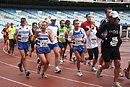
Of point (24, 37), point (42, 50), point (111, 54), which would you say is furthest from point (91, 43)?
point (24, 37)

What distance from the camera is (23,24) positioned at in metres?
8.68

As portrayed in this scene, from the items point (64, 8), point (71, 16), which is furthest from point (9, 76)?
point (64, 8)

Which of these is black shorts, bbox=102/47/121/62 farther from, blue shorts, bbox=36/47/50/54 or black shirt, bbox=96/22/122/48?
blue shorts, bbox=36/47/50/54

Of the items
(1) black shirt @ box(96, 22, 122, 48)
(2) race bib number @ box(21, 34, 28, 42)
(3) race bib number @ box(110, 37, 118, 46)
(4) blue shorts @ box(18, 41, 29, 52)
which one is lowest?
(4) blue shorts @ box(18, 41, 29, 52)

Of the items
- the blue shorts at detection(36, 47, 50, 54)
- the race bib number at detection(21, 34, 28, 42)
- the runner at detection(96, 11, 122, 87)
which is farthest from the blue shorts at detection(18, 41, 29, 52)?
the runner at detection(96, 11, 122, 87)

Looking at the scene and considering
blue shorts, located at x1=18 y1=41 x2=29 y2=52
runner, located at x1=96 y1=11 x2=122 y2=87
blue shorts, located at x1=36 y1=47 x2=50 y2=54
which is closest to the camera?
runner, located at x1=96 y1=11 x2=122 y2=87

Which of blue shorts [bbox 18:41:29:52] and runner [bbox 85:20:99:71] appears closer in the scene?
blue shorts [bbox 18:41:29:52]

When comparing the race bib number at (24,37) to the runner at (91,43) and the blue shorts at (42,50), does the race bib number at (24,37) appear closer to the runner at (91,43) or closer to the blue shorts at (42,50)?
the blue shorts at (42,50)

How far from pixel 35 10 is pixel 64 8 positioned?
27.2 feet

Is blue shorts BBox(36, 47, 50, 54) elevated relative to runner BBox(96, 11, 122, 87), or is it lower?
lower

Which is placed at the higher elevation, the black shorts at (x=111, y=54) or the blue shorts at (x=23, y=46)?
the black shorts at (x=111, y=54)

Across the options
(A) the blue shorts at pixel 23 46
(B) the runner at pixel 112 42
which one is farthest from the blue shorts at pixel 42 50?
(B) the runner at pixel 112 42

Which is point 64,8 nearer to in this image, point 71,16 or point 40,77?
point 71,16

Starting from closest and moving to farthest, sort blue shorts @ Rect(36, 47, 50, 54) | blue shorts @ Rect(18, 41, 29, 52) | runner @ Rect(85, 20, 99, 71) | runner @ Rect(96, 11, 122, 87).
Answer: runner @ Rect(96, 11, 122, 87) → blue shorts @ Rect(36, 47, 50, 54) → blue shorts @ Rect(18, 41, 29, 52) → runner @ Rect(85, 20, 99, 71)
